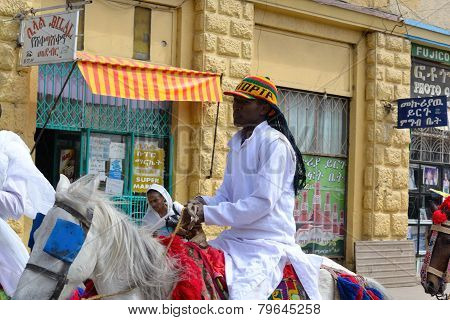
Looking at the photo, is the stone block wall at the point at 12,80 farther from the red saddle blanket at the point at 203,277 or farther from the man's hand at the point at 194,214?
the red saddle blanket at the point at 203,277

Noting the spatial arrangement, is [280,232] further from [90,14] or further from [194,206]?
[90,14]

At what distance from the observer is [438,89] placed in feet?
48.4

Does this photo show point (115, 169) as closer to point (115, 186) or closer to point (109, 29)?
point (115, 186)

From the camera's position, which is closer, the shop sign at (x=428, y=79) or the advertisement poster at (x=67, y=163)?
the advertisement poster at (x=67, y=163)

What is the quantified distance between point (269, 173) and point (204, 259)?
2.14ft

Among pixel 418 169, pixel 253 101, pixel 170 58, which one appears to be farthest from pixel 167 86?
pixel 418 169

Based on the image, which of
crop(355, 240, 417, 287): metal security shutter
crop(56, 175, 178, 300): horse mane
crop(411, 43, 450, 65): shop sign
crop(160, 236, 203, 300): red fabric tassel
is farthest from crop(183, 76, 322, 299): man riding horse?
crop(411, 43, 450, 65): shop sign

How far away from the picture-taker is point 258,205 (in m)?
4.37

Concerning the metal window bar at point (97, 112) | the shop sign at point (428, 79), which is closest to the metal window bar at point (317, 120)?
the shop sign at point (428, 79)

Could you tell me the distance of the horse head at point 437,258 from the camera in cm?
566

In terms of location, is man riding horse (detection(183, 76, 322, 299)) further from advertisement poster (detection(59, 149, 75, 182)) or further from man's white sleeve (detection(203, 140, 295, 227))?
advertisement poster (detection(59, 149, 75, 182))

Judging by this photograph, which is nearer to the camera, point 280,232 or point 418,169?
point 280,232

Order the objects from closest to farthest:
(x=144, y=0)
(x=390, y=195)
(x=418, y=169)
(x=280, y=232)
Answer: (x=280, y=232), (x=144, y=0), (x=390, y=195), (x=418, y=169)
